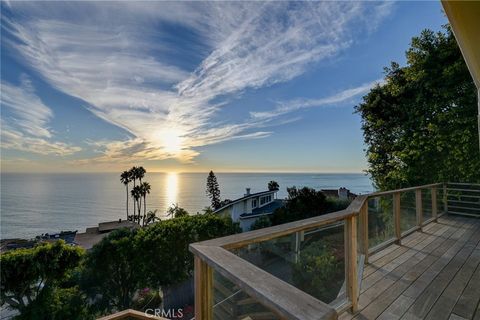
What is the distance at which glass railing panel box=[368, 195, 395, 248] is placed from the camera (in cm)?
339

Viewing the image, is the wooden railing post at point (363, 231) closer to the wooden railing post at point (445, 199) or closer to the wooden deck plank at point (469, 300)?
the wooden deck plank at point (469, 300)

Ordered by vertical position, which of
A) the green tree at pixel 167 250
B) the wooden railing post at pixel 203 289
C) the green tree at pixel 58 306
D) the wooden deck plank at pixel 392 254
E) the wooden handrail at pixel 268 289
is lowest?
the green tree at pixel 58 306

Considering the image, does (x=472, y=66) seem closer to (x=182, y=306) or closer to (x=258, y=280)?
(x=258, y=280)

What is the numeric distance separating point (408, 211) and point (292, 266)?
12.5 feet

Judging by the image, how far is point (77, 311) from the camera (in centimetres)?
996

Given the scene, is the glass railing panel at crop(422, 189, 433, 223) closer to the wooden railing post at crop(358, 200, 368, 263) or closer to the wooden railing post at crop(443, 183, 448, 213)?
the wooden railing post at crop(443, 183, 448, 213)

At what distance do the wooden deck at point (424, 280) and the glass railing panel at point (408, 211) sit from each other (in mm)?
239

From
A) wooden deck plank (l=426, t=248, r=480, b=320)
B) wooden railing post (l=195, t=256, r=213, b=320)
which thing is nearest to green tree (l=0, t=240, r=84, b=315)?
wooden railing post (l=195, t=256, r=213, b=320)

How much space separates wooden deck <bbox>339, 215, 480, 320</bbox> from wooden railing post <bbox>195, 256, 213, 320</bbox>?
1.61 metres

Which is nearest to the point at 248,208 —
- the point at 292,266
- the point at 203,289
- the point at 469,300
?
the point at 469,300

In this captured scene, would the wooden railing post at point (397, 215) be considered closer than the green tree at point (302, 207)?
Yes

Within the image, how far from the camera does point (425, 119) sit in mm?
7488

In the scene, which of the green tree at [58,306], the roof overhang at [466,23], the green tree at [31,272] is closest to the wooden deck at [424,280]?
the roof overhang at [466,23]

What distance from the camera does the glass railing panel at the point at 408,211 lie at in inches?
168
